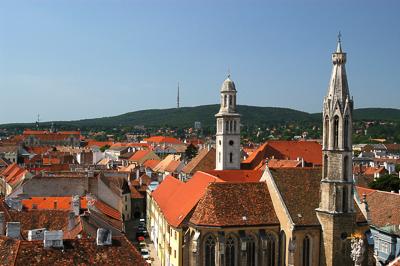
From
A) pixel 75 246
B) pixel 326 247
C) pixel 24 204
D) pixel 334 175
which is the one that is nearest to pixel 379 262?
pixel 326 247

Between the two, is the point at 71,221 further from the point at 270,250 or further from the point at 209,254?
the point at 270,250

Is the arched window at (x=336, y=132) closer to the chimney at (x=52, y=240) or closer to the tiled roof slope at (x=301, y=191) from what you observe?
the tiled roof slope at (x=301, y=191)

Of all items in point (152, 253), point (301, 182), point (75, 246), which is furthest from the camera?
point (152, 253)

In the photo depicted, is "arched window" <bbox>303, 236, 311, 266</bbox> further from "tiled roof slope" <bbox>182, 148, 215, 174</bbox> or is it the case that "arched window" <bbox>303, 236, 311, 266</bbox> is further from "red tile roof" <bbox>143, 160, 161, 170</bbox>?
"red tile roof" <bbox>143, 160, 161, 170</bbox>

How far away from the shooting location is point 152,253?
5828cm

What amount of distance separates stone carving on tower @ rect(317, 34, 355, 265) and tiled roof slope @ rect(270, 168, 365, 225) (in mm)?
1494

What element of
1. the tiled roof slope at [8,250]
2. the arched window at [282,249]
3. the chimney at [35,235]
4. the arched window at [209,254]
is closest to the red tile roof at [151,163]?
the arched window at [282,249]

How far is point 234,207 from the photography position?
1622 inches

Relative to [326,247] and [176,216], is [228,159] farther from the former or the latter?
[326,247]

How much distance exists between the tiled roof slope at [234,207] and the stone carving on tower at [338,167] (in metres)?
4.27

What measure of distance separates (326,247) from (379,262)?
7.88 meters

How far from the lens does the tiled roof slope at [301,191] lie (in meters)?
41.0

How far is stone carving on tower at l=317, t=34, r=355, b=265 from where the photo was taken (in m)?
39.7

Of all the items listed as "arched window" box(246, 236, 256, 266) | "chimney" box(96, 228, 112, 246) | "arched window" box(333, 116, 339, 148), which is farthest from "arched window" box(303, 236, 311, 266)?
"chimney" box(96, 228, 112, 246)
